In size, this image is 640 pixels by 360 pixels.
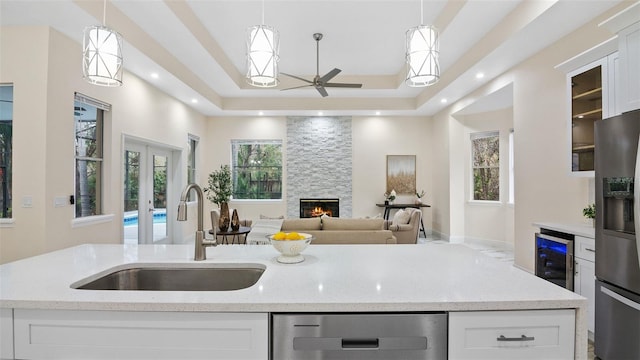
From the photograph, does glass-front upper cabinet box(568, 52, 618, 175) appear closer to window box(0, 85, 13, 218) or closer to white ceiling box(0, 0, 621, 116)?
white ceiling box(0, 0, 621, 116)

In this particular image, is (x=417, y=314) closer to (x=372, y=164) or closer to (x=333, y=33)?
(x=333, y=33)

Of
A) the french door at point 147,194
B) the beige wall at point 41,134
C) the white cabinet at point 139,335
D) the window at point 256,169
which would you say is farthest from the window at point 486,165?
the beige wall at point 41,134

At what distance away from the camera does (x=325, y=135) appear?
779cm

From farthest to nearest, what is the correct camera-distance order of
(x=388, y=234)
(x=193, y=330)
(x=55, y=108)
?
(x=388, y=234) → (x=55, y=108) → (x=193, y=330)

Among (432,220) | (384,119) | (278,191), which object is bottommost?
(432,220)

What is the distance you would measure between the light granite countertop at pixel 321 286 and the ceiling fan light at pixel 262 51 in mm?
1058

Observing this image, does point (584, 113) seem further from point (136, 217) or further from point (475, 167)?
point (136, 217)

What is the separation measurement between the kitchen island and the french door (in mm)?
3572

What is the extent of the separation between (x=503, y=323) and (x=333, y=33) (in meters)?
4.25

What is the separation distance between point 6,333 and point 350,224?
3262mm

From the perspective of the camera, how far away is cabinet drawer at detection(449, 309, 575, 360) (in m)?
1.07

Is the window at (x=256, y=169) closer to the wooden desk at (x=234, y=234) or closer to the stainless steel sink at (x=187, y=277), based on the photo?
the wooden desk at (x=234, y=234)

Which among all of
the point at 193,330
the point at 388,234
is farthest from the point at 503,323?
the point at 388,234

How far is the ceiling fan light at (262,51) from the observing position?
1.93 m
